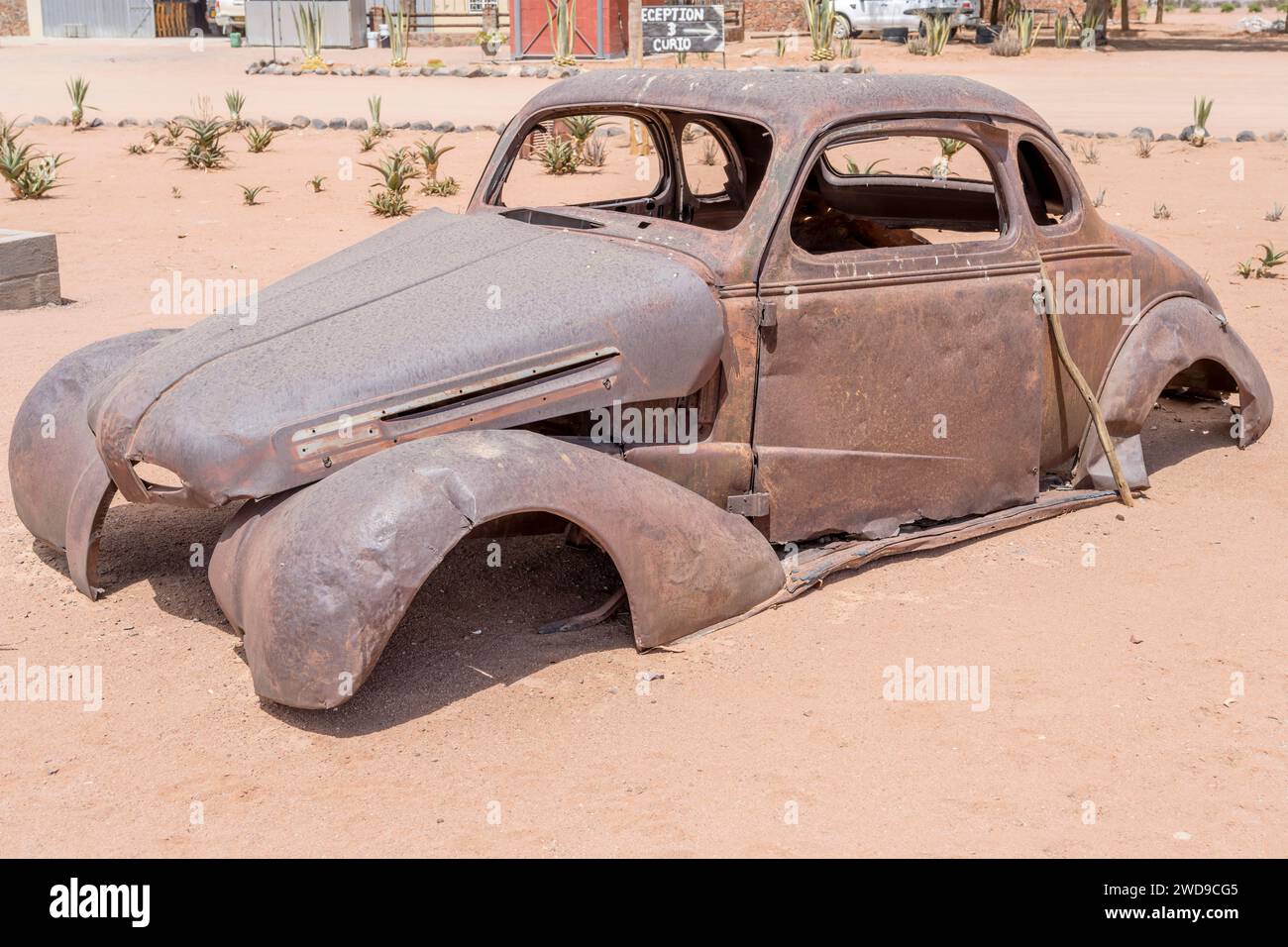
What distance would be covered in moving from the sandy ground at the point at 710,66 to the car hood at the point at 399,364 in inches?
518

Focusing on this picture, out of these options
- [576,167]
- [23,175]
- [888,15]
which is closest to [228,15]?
[888,15]

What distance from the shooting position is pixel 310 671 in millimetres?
3455

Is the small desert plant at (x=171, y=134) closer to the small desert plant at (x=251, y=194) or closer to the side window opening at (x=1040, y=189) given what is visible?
the small desert plant at (x=251, y=194)

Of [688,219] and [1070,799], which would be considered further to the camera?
[688,219]

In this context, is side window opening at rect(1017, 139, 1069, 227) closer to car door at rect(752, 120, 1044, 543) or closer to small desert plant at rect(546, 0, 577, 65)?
car door at rect(752, 120, 1044, 543)

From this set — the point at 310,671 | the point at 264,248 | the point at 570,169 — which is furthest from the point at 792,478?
the point at 570,169

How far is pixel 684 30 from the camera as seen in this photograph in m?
11.1

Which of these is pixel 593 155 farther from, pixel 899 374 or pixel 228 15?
pixel 228 15

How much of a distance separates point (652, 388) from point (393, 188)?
8.50 meters

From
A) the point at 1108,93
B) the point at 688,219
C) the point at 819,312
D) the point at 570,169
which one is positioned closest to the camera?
the point at 819,312

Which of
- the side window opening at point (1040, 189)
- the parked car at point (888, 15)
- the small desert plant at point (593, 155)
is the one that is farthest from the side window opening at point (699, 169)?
the parked car at point (888, 15)

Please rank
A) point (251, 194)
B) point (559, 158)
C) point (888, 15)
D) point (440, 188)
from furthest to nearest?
point (888, 15), point (559, 158), point (440, 188), point (251, 194)

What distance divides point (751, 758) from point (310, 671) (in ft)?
3.75

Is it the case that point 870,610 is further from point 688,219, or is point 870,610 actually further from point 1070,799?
point 688,219
